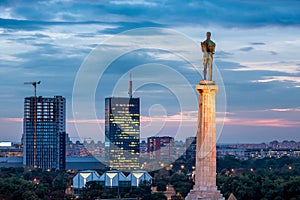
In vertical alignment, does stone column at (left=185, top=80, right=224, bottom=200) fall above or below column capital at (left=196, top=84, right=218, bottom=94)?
below

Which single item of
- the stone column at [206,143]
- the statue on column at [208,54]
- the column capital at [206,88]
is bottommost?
the stone column at [206,143]

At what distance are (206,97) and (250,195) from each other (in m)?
48.6

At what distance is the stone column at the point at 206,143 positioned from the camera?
31750 millimetres

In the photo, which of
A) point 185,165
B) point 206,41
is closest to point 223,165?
point 185,165

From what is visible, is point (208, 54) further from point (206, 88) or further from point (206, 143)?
point (206, 143)

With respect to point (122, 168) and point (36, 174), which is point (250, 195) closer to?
point (36, 174)

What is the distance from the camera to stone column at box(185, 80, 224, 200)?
31750 mm

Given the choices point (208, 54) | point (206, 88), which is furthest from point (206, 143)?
point (208, 54)

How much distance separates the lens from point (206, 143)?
105 feet

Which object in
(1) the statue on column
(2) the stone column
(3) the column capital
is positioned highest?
(1) the statue on column

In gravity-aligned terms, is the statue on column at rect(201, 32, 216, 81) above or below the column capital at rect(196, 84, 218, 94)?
above

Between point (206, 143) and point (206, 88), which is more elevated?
point (206, 88)

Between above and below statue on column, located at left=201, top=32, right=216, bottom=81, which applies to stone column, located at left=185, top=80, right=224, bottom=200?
below

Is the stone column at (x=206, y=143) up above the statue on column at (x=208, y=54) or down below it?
below
